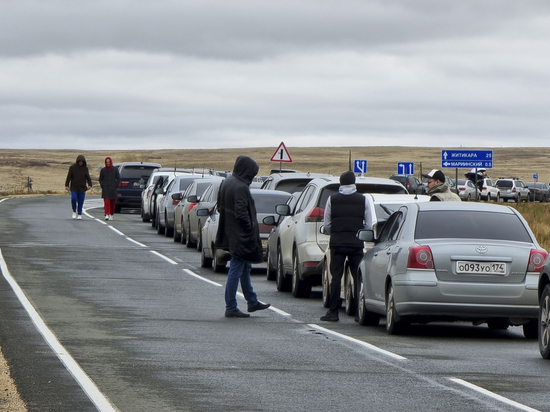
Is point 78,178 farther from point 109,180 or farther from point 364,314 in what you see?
point 364,314

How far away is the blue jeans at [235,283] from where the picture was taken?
551 inches

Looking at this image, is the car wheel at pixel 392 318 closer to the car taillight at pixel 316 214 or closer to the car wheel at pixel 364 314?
the car wheel at pixel 364 314

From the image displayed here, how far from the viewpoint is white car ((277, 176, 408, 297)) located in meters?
16.4

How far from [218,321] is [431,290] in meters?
2.74

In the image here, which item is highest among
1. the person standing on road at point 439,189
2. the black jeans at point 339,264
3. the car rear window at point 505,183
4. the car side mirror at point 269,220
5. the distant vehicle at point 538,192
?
the person standing on road at point 439,189

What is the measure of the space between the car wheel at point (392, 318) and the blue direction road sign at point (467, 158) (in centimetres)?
2804

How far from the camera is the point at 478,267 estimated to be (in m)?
12.1

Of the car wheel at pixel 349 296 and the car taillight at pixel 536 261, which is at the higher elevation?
the car taillight at pixel 536 261

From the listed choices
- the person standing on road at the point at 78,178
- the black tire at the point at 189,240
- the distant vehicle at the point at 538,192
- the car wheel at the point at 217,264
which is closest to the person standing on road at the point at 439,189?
the car wheel at the point at 217,264

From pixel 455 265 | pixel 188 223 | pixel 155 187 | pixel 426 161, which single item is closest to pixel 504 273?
pixel 455 265

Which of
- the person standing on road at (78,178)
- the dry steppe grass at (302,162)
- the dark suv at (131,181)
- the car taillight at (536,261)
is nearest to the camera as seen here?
the car taillight at (536,261)

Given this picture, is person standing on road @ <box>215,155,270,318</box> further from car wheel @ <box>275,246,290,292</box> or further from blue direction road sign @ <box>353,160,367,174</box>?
blue direction road sign @ <box>353,160,367,174</box>

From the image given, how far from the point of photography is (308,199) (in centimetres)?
1700

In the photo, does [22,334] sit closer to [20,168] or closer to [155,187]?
[155,187]
